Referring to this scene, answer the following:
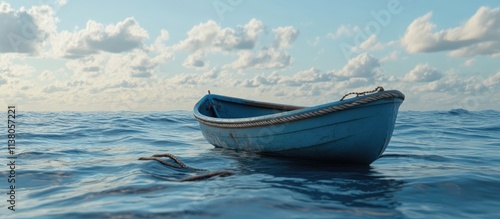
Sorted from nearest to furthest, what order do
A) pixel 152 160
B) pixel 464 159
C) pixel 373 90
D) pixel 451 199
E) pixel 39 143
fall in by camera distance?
1. pixel 451 199
2. pixel 373 90
3. pixel 152 160
4. pixel 464 159
5. pixel 39 143

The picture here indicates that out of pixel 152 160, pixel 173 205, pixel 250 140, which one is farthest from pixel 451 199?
pixel 152 160

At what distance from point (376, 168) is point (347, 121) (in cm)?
131

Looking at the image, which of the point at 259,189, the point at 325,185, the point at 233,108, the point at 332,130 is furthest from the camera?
the point at 233,108

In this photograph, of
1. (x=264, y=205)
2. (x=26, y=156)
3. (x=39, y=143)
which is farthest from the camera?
(x=39, y=143)

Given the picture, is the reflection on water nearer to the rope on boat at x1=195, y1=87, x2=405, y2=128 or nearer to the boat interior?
the rope on boat at x1=195, y1=87, x2=405, y2=128

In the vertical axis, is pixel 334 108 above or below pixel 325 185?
above

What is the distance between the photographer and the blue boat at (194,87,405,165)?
23.2ft

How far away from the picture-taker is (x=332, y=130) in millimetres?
7434

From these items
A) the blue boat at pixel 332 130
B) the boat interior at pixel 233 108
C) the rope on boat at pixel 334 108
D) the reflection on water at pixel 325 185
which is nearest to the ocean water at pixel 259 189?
the reflection on water at pixel 325 185

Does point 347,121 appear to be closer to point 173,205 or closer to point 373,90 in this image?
point 373,90

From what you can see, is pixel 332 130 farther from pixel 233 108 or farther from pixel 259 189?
pixel 233 108

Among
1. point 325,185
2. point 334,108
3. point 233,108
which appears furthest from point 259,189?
point 233,108

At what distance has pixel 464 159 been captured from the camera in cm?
960

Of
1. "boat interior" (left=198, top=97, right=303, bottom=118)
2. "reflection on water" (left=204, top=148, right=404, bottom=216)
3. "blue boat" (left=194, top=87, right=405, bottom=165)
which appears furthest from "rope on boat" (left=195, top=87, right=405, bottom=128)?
"boat interior" (left=198, top=97, right=303, bottom=118)
